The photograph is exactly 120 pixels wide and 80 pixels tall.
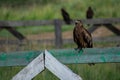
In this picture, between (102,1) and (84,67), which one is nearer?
(84,67)

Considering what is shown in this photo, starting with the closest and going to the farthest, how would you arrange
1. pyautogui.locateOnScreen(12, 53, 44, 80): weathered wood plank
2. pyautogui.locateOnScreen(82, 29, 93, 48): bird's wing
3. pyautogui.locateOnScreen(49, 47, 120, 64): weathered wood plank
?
1. pyautogui.locateOnScreen(12, 53, 44, 80): weathered wood plank
2. pyautogui.locateOnScreen(49, 47, 120, 64): weathered wood plank
3. pyautogui.locateOnScreen(82, 29, 93, 48): bird's wing

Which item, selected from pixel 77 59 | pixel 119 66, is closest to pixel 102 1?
pixel 119 66

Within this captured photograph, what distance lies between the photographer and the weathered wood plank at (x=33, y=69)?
712 centimetres

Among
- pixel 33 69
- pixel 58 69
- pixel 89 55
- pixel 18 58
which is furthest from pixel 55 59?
pixel 18 58

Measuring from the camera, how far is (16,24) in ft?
50.6

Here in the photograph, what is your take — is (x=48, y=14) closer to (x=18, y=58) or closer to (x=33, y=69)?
(x=18, y=58)

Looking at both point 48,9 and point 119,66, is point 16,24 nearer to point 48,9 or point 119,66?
point 119,66

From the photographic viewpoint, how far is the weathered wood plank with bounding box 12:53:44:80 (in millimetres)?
7121

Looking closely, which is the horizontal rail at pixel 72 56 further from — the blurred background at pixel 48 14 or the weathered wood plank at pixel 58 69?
the blurred background at pixel 48 14

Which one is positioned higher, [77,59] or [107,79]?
[77,59]

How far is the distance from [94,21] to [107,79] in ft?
20.4

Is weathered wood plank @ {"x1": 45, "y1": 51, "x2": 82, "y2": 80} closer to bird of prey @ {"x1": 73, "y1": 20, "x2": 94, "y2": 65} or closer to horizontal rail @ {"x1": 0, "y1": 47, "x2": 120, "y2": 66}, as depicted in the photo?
horizontal rail @ {"x1": 0, "y1": 47, "x2": 120, "y2": 66}

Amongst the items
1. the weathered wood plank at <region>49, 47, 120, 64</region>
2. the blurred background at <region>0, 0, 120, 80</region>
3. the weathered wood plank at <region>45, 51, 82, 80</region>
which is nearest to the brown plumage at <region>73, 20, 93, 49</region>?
the weathered wood plank at <region>49, 47, 120, 64</region>

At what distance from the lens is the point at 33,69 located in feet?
23.4
